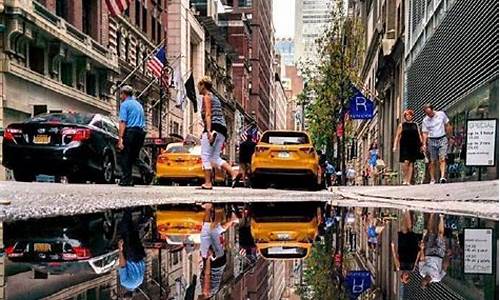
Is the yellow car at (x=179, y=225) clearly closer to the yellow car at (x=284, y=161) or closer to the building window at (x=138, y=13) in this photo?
the yellow car at (x=284, y=161)

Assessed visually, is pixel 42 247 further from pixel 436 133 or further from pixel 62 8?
pixel 62 8

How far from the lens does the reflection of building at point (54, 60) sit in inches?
1069

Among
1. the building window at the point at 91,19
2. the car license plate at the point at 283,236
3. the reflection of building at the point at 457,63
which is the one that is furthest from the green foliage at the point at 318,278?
the building window at the point at 91,19

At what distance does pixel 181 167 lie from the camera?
20703 millimetres

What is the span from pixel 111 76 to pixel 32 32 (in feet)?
36.9

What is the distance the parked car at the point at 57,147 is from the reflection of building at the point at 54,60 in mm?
12785

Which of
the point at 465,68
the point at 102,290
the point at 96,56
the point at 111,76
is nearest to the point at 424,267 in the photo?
the point at 102,290

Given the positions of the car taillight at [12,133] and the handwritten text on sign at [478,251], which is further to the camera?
the car taillight at [12,133]

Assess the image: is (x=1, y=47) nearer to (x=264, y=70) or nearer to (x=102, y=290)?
(x=102, y=290)

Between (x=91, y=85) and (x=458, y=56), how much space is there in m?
22.2

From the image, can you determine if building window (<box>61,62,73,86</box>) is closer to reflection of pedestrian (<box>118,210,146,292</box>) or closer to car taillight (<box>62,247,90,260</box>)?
reflection of pedestrian (<box>118,210,146,292</box>)

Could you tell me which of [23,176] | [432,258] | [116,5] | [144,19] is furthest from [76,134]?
[144,19]

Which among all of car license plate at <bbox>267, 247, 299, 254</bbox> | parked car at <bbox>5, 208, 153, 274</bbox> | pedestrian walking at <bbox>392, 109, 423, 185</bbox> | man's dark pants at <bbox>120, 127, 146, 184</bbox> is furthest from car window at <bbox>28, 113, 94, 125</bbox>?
car license plate at <bbox>267, 247, 299, 254</bbox>

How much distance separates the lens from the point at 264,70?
14288cm
